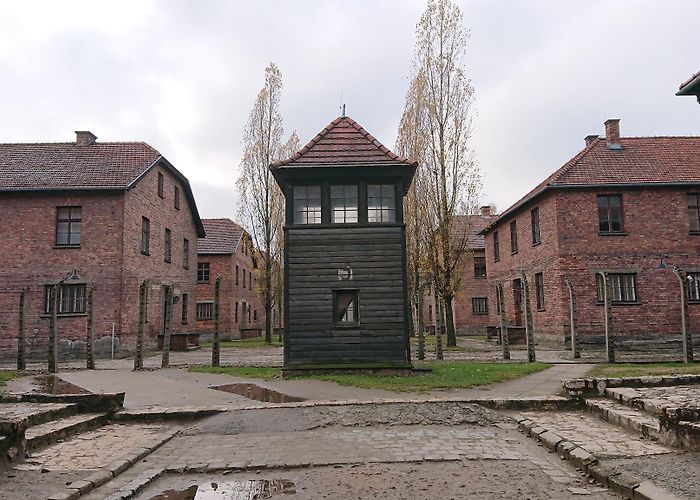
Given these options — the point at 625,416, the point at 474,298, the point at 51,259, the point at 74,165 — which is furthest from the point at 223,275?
the point at 625,416

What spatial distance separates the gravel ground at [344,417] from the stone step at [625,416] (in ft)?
4.98

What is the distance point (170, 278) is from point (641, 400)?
25037mm

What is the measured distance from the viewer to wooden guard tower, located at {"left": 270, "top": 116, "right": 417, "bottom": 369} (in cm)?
1389

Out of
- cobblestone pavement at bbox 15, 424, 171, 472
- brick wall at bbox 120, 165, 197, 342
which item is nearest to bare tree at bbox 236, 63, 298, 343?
brick wall at bbox 120, 165, 197, 342

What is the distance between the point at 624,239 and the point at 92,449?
Result: 21.7 meters

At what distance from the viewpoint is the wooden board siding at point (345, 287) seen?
13.9 m

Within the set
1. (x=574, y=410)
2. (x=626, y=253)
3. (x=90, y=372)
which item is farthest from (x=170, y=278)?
(x=574, y=410)

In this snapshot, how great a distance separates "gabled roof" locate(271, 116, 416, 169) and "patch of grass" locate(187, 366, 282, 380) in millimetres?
5399

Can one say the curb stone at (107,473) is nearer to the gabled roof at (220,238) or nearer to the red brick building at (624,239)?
the red brick building at (624,239)

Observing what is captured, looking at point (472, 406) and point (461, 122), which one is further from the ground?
point (461, 122)

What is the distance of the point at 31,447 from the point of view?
714cm

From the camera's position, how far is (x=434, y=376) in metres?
13.3

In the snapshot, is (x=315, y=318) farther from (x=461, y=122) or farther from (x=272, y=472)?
(x=461, y=122)

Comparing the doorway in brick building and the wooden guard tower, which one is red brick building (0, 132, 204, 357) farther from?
the doorway in brick building
